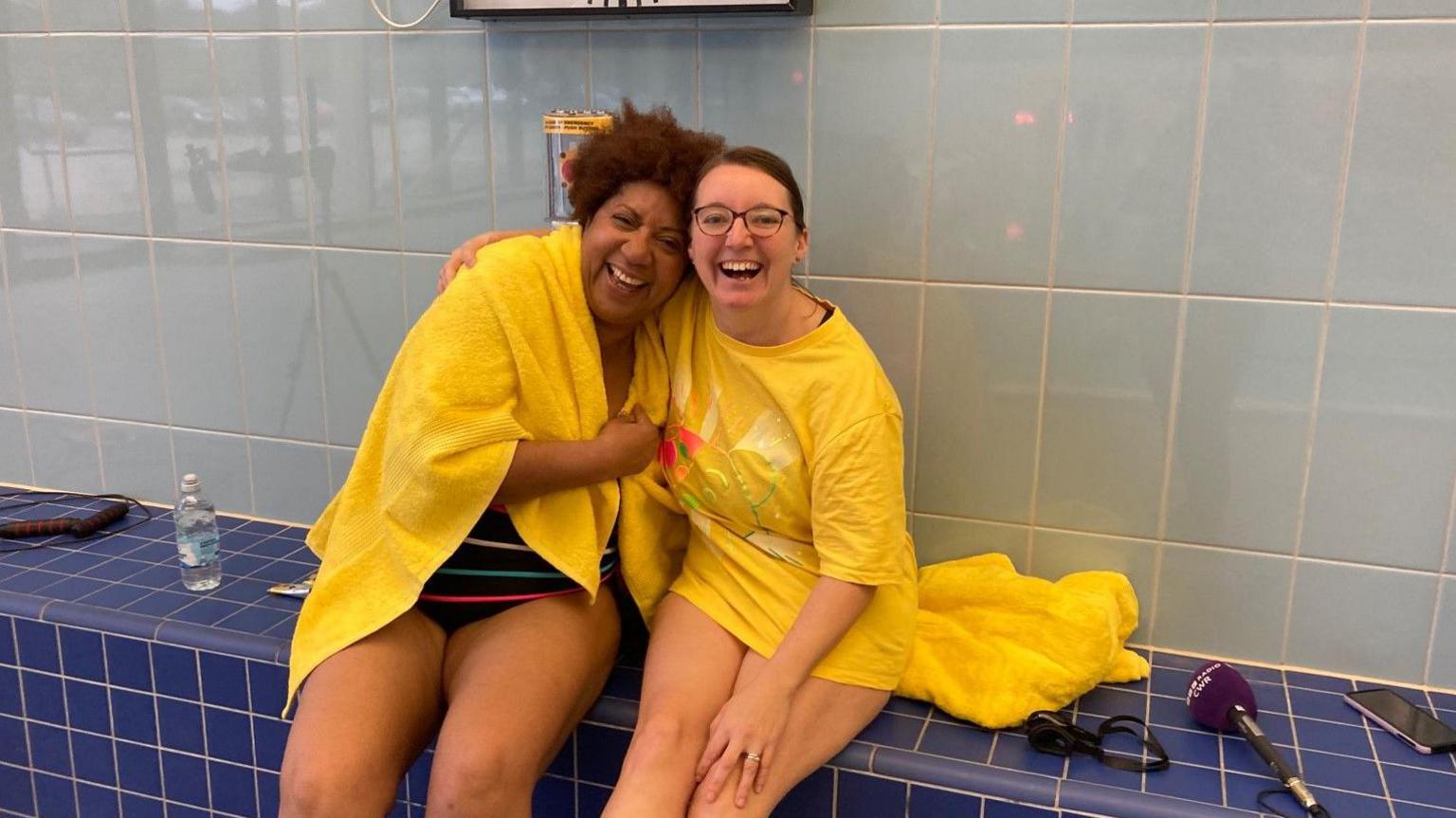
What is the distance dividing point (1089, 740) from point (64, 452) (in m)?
1.98

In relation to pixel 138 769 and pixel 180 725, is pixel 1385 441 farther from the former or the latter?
pixel 138 769

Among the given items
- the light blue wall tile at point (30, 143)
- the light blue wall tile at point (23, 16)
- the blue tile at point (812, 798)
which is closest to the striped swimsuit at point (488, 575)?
the blue tile at point (812, 798)

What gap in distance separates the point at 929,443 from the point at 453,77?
0.96m

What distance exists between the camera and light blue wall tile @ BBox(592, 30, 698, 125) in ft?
5.70

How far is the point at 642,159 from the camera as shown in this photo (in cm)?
144

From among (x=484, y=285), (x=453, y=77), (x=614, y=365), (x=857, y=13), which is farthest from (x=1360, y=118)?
(x=453, y=77)

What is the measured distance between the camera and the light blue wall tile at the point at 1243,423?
5.16 feet

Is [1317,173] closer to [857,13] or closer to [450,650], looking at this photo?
[857,13]

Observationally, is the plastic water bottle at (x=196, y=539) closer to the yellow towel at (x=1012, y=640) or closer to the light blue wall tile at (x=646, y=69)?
the light blue wall tile at (x=646, y=69)

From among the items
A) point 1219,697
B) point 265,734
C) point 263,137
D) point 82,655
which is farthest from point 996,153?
point 82,655

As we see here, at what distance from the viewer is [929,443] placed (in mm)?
1758

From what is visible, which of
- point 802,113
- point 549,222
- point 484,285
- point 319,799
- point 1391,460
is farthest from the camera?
point 549,222

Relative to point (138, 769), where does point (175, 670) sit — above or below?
above

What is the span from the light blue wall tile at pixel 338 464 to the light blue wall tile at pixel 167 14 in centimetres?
76
